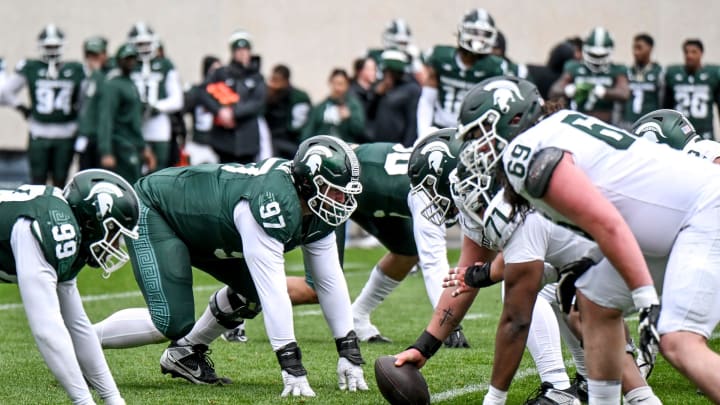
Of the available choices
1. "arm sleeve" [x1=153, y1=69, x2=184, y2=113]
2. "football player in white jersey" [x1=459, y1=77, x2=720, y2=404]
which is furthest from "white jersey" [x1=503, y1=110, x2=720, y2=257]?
"arm sleeve" [x1=153, y1=69, x2=184, y2=113]

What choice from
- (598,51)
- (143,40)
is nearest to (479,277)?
(598,51)

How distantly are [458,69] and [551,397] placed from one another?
443 cm

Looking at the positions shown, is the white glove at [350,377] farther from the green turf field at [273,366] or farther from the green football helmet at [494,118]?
the green football helmet at [494,118]

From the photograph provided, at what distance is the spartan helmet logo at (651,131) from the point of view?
5.34 m

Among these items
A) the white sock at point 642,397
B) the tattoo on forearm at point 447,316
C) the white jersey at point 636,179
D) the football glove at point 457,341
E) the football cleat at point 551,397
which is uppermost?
the white jersey at point 636,179

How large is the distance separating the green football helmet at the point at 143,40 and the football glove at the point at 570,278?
797 centimetres

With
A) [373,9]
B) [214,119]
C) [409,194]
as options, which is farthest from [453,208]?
[373,9]

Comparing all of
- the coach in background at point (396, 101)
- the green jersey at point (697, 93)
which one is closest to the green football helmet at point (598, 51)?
the green jersey at point (697, 93)

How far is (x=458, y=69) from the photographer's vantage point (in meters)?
8.77

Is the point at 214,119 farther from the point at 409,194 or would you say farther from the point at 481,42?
the point at 409,194

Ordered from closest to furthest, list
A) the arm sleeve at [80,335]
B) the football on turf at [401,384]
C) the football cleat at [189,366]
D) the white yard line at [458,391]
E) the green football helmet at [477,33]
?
the arm sleeve at [80,335]
the football on turf at [401,384]
the white yard line at [458,391]
the football cleat at [189,366]
the green football helmet at [477,33]

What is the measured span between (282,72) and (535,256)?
787 cm

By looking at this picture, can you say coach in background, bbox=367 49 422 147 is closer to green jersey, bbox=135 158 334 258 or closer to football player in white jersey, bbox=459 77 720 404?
green jersey, bbox=135 158 334 258

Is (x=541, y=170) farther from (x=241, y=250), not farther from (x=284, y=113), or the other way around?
(x=284, y=113)
